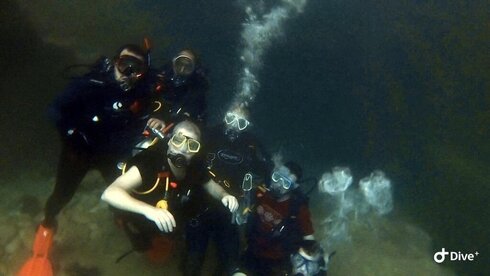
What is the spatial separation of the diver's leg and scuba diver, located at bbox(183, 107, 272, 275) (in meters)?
1.45

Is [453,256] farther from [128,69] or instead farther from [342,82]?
[342,82]

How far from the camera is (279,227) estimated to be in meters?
4.99

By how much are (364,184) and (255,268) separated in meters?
9.59

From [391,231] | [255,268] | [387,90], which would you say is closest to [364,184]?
[391,231]

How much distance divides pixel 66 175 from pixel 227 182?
2.05 m

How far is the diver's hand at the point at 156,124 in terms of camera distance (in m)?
4.20

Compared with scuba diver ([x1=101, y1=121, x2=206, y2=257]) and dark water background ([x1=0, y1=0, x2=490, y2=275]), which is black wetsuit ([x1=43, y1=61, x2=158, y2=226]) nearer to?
scuba diver ([x1=101, y1=121, x2=206, y2=257])

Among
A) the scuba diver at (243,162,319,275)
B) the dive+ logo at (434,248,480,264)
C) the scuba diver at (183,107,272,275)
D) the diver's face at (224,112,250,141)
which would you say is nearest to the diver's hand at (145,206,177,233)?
the scuba diver at (183,107,272,275)

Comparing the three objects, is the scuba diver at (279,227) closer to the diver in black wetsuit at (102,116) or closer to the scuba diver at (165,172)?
the scuba diver at (165,172)

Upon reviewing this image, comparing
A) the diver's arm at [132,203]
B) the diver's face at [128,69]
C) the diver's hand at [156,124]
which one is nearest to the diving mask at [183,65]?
the diver's face at [128,69]

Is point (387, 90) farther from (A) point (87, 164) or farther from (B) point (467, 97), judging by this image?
(A) point (87, 164)

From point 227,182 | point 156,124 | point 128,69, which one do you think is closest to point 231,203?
point 156,124

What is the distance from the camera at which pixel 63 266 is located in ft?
17.1

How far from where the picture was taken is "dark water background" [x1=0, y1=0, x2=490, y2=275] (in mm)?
8688
